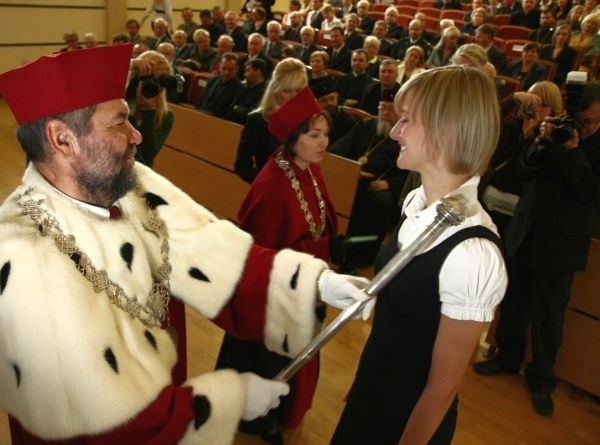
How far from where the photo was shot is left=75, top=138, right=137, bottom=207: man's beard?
42.3 inches

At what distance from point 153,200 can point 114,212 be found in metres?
0.18

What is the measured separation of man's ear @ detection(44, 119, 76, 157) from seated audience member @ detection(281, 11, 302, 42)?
8.13 metres

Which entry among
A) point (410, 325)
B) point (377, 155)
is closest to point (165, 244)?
point (410, 325)

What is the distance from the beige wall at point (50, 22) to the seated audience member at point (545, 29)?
23.7ft

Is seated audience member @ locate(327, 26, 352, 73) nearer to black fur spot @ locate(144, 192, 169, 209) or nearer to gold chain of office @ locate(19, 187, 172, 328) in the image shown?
black fur spot @ locate(144, 192, 169, 209)

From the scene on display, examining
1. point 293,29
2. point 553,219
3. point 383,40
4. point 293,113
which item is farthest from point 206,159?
point 293,29

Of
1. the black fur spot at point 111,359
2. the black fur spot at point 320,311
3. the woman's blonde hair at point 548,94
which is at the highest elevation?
the woman's blonde hair at point 548,94

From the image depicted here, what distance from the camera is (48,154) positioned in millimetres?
1062

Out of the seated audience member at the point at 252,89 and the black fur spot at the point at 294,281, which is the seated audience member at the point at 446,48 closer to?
the seated audience member at the point at 252,89

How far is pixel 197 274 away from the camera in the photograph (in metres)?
1.32

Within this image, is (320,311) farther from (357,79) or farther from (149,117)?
(357,79)

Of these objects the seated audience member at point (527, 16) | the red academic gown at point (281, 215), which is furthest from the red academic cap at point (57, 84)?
the seated audience member at point (527, 16)

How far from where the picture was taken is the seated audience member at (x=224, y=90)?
191 inches

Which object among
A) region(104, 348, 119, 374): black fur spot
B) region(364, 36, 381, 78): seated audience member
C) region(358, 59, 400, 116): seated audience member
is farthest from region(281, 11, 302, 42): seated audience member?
region(104, 348, 119, 374): black fur spot
